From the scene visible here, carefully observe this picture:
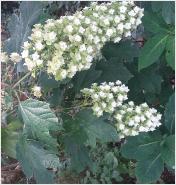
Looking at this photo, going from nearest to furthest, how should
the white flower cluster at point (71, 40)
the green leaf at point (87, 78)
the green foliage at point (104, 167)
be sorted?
the white flower cluster at point (71, 40) → the green leaf at point (87, 78) → the green foliage at point (104, 167)

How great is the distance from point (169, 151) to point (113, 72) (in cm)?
32

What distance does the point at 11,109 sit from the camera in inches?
53.6

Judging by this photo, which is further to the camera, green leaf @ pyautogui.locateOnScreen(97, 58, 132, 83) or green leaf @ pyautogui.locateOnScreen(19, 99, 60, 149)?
green leaf @ pyautogui.locateOnScreen(97, 58, 132, 83)

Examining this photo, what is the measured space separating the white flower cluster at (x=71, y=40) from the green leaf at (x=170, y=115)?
37cm

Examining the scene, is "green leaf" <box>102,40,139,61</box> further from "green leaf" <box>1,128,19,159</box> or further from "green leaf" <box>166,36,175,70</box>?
"green leaf" <box>1,128,19,159</box>

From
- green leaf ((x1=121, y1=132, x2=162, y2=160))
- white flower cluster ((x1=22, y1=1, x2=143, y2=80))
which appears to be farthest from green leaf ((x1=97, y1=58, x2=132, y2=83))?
white flower cluster ((x1=22, y1=1, x2=143, y2=80))

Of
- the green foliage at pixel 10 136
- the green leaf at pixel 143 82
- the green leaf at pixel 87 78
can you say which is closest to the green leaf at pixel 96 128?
the green leaf at pixel 87 78

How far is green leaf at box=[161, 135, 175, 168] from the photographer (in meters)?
1.49

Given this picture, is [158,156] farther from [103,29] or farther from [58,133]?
[103,29]

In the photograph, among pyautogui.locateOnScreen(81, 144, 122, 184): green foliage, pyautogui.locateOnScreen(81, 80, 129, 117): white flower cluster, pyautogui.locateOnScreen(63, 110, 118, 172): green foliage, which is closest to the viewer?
pyautogui.locateOnScreen(81, 80, 129, 117): white flower cluster

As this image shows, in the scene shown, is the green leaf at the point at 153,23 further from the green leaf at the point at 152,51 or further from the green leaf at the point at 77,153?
the green leaf at the point at 77,153

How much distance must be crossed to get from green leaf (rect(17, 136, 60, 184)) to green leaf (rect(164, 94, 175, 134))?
417mm

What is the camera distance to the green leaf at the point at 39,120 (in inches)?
51.3

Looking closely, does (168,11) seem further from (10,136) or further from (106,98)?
(10,136)
